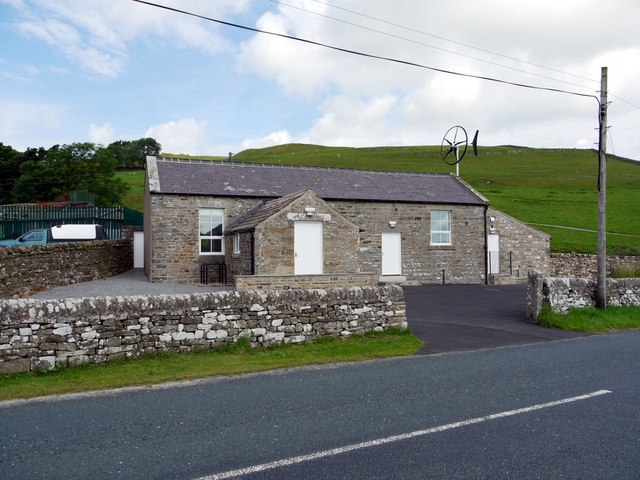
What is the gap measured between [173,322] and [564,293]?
11.6 meters

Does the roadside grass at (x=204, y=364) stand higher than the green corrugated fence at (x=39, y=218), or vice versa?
the green corrugated fence at (x=39, y=218)

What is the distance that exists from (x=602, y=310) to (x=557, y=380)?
345 inches

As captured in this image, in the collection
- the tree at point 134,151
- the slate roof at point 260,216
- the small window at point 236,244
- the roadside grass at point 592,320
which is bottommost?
the roadside grass at point 592,320

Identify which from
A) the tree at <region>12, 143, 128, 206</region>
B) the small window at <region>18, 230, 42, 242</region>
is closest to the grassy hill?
the tree at <region>12, 143, 128, 206</region>

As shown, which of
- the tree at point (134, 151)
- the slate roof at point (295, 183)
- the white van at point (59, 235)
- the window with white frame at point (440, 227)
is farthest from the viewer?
the tree at point (134, 151)

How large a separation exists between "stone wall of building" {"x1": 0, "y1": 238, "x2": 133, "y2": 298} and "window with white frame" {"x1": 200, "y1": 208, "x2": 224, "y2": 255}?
182 inches

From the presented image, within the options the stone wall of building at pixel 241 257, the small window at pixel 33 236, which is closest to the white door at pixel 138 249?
the small window at pixel 33 236

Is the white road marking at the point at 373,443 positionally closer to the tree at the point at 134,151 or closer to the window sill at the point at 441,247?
the window sill at the point at 441,247

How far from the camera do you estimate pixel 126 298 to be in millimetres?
8883

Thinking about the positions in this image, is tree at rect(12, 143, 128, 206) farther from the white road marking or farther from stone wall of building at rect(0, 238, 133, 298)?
the white road marking

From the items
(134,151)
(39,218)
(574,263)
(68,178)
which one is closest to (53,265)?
(39,218)

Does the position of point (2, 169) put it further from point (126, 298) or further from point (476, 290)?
point (126, 298)

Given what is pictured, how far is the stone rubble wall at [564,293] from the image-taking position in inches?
589

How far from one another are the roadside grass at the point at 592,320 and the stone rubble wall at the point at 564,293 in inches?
9.6
